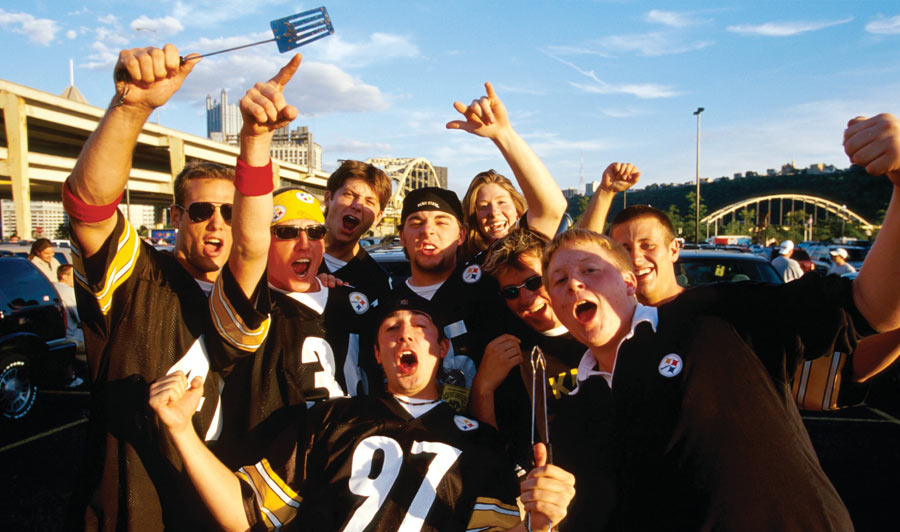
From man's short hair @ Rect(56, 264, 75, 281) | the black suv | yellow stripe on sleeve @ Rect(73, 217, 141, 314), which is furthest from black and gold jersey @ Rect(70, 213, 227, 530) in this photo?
man's short hair @ Rect(56, 264, 75, 281)

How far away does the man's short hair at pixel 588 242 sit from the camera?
7.41 ft

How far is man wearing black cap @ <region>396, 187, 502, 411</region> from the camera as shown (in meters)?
2.87

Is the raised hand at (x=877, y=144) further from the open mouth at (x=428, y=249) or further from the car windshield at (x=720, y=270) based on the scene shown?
the car windshield at (x=720, y=270)

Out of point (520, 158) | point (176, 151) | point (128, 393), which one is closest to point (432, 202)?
point (520, 158)

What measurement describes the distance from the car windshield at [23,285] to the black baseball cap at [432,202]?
5.96m

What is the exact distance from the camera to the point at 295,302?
8.73 feet

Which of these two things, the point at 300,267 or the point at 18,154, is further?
the point at 18,154

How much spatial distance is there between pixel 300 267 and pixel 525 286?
114 centimetres

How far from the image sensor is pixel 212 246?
95.2 inches

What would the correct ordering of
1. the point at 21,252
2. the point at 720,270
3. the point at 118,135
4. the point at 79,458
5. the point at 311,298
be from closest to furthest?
the point at 118,135 < the point at 311,298 < the point at 79,458 < the point at 720,270 < the point at 21,252

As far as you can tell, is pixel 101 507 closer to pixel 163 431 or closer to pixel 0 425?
pixel 163 431

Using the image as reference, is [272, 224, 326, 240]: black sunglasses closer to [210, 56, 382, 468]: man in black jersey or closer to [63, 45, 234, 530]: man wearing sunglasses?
[210, 56, 382, 468]: man in black jersey

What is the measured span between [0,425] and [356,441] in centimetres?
646

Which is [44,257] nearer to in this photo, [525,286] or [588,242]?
[525,286]
